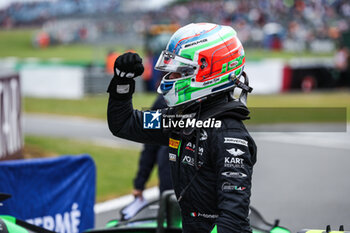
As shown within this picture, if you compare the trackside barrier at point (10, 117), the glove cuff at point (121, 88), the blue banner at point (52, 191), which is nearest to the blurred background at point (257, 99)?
the trackside barrier at point (10, 117)

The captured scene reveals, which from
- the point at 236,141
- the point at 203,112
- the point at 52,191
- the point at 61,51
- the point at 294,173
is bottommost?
the point at 294,173

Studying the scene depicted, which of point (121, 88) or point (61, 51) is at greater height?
point (61, 51)

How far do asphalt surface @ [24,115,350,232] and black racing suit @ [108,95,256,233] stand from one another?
1787mm

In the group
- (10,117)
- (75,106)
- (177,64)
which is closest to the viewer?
(177,64)

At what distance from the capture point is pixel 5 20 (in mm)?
71188

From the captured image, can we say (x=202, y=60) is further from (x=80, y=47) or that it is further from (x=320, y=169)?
(x=80, y=47)

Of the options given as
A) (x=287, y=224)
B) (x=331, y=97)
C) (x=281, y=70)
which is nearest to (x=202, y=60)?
(x=287, y=224)

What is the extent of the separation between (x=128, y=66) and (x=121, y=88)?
14 centimetres

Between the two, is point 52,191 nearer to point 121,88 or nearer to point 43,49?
point 121,88

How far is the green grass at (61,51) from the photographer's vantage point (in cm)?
4015

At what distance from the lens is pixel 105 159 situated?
10.4 m

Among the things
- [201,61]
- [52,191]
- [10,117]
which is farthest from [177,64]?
[10,117]

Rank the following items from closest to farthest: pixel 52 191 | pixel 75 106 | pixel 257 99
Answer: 1. pixel 52 191
2. pixel 75 106
3. pixel 257 99

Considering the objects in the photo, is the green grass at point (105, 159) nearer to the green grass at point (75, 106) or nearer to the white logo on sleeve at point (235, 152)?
the green grass at point (75, 106)
